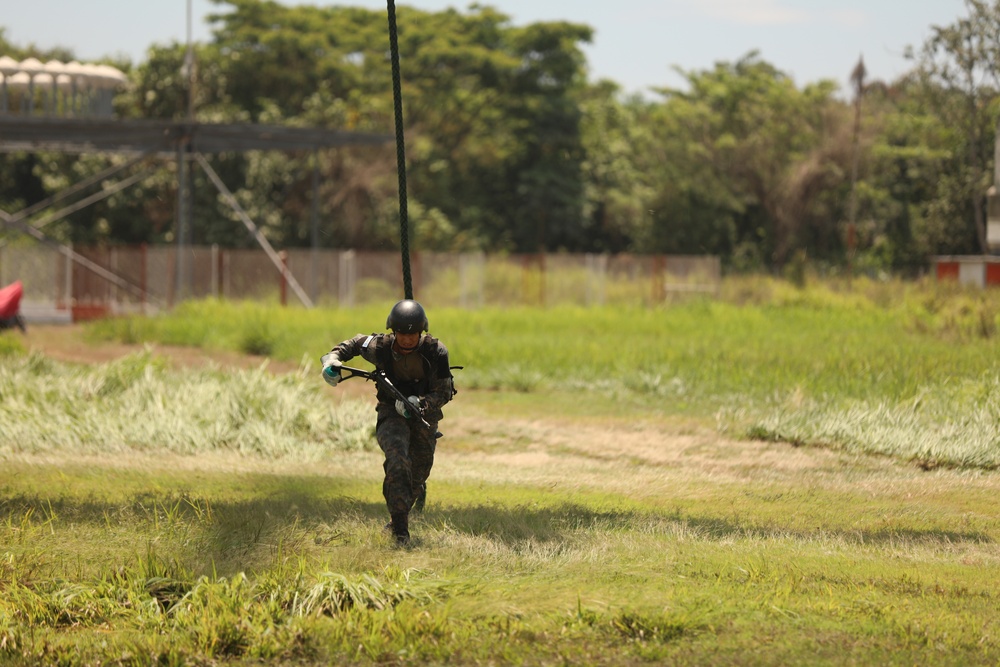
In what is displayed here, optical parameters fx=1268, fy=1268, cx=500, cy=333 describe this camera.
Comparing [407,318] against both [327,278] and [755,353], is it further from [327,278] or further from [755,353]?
[327,278]

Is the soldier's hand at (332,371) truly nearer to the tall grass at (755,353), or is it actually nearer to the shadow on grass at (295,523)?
the shadow on grass at (295,523)

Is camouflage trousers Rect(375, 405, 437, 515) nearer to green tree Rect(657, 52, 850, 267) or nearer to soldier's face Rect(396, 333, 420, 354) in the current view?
soldier's face Rect(396, 333, 420, 354)

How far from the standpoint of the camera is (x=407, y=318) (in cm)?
763

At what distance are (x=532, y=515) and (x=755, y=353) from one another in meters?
11.6

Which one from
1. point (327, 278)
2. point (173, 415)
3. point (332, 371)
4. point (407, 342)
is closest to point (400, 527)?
point (332, 371)

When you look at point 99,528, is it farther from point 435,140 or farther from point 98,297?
point 435,140

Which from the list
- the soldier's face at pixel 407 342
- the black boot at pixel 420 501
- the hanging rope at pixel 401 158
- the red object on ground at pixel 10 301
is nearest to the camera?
the soldier's face at pixel 407 342

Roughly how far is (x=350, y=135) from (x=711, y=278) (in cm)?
1239

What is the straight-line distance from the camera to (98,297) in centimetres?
3228

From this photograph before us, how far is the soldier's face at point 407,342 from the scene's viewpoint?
7.78 meters

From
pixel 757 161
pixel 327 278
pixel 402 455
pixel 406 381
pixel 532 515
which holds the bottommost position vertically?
pixel 532 515

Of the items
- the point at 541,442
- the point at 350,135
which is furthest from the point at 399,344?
the point at 350,135

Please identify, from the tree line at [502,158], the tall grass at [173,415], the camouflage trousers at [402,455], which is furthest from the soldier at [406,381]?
the tree line at [502,158]

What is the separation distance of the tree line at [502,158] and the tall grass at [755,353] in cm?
1084
